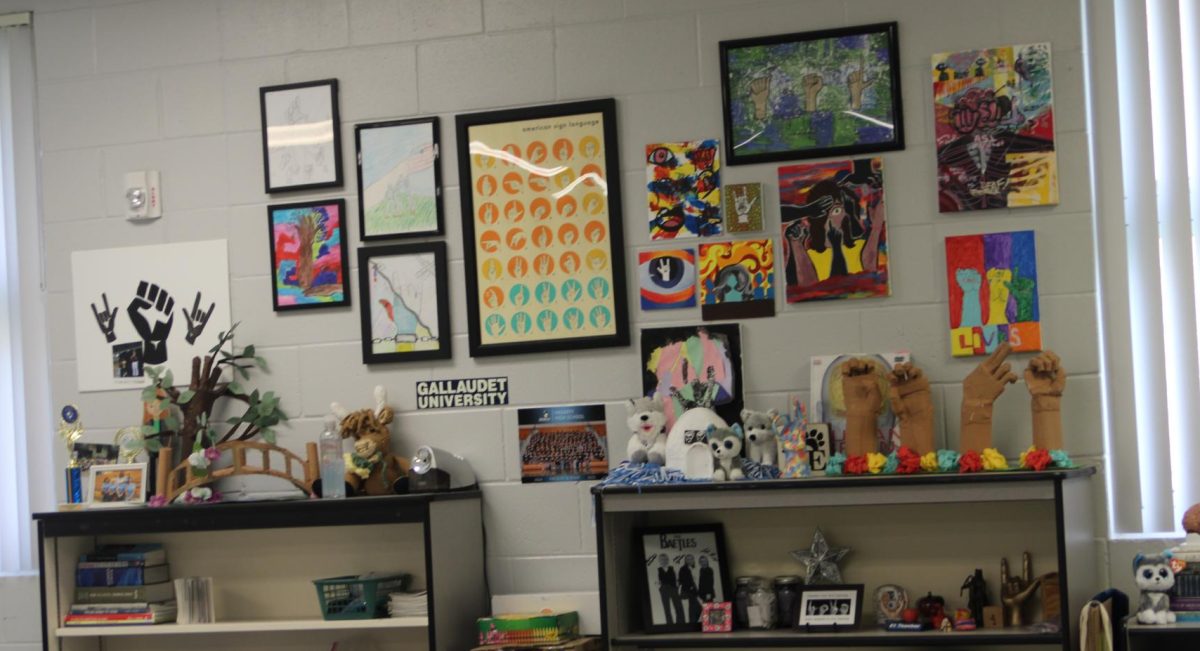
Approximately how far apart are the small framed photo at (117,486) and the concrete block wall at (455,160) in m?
0.29

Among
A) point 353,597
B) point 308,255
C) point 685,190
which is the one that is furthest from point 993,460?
point 308,255

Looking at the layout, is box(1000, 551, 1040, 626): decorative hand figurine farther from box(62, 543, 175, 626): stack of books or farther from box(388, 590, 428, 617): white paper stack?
box(62, 543, 175, 626): stack of books

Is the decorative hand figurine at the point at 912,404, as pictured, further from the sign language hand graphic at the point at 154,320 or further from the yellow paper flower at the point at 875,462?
the sign language hand graphic at the point at 154,320

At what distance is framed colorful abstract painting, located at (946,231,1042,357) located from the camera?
404 cm

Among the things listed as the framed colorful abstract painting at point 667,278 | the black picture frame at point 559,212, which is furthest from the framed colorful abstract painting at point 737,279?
the black picture frame at point 559,212

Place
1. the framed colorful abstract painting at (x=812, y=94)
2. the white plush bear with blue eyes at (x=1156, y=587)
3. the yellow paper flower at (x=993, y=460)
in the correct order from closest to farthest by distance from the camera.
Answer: the white plush bear with blue eyes at (x=1156, y=587)
the yellow paper flower at (x=993, y=460)
the framed colorful abstract painting at (x=812, y=94)

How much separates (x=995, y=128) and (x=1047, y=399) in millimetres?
839

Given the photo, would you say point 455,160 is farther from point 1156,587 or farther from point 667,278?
point 1156,587

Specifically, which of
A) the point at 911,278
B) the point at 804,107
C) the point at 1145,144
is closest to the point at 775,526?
the point at 911,278

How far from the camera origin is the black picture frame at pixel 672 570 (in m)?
4.08

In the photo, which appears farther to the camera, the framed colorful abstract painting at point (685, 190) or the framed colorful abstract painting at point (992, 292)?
the framed colorful abstract painting at point (685, 190)

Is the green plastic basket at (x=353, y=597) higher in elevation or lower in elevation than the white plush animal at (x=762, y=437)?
lower

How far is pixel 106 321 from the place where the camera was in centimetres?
484

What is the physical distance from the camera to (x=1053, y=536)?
4000 mm
